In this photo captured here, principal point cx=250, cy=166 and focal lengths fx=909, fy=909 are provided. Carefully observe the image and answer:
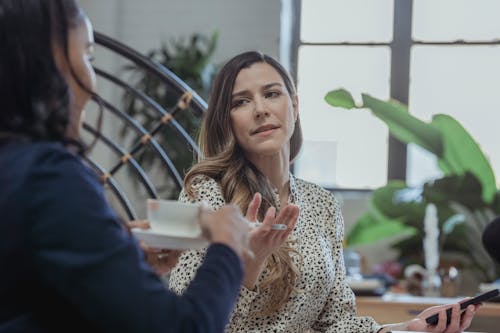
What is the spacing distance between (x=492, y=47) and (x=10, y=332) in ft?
15.4

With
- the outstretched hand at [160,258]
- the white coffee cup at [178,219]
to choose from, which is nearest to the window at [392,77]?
the outstretched hand at [160,258]

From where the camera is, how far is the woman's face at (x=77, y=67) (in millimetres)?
1016

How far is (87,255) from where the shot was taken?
901 millimetres

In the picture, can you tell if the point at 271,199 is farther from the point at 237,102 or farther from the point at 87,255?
the point at 87,255

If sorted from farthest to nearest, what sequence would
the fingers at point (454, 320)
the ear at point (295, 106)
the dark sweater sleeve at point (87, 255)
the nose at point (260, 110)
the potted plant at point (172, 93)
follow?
the potted plant at point (172, 93)
the ear at point (295, 106)
the nose at point (260, 110)
the fingers at point (454, 320)
the dark sweater sleeve at point (87, 255)

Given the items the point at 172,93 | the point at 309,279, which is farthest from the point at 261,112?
the point at 172,93

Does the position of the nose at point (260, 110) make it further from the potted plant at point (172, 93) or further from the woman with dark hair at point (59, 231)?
the potted plant at point (172, 93)

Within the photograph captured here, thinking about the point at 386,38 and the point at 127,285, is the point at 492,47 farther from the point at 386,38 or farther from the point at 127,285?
the point at 127,285

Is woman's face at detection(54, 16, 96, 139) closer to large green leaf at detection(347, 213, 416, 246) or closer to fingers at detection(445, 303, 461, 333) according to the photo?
fingers at detection(445, 303, 461, 333)

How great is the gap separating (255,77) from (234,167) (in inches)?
8.1

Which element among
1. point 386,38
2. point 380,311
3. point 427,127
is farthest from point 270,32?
point 380,311

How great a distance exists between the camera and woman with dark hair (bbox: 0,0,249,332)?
902mm

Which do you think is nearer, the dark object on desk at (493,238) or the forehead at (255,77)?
the dark object on desk at (493,238)

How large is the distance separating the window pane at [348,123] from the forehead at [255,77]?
10.8ft
